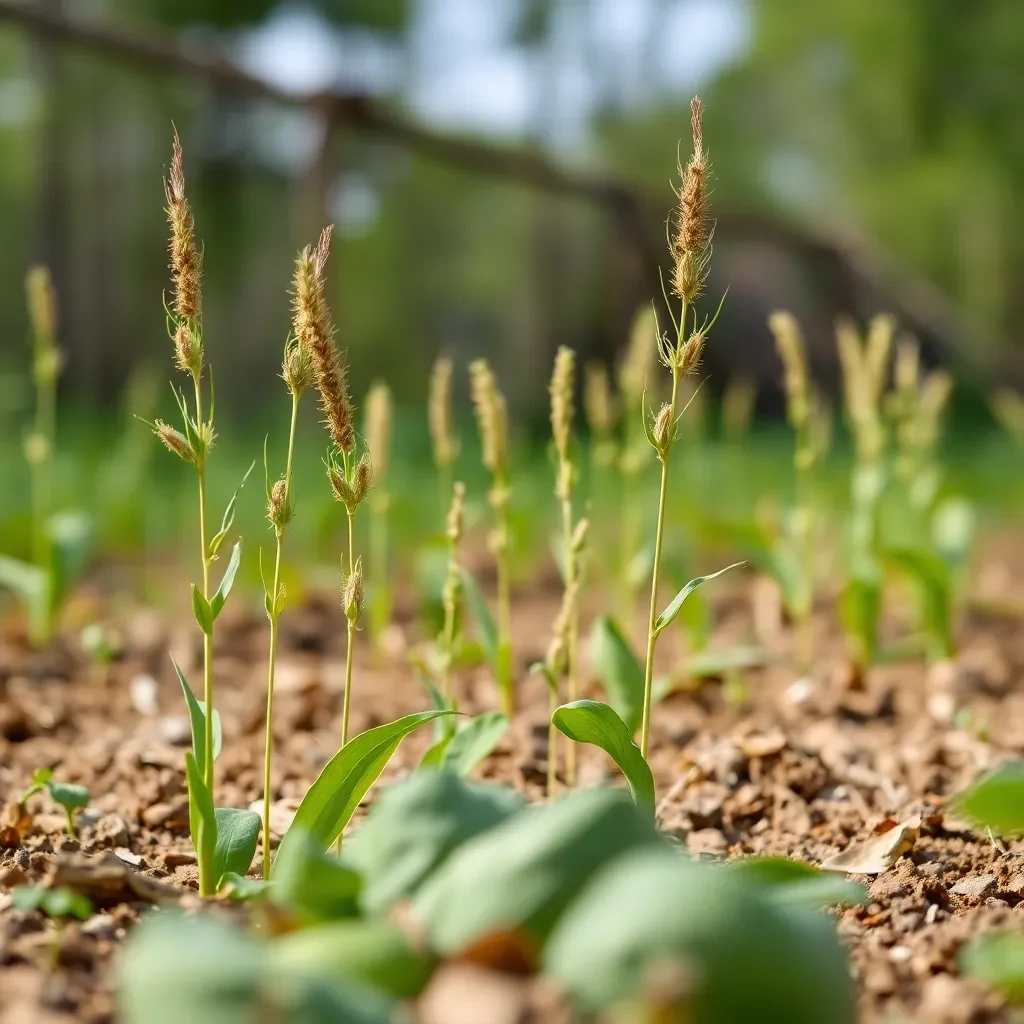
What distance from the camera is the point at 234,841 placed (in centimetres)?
147

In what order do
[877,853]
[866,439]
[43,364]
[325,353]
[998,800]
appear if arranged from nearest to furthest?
1. [998,800]
2. [325,353]
3. [877,853]
4. [43,364]
5. [866,439]

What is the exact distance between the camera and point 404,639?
345cm

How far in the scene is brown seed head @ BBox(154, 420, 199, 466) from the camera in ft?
4.42

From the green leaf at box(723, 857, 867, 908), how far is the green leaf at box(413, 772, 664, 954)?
0.10 m

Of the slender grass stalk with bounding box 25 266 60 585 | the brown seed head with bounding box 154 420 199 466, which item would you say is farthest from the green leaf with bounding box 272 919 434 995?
the slender grass stalk with bounding box 25 266 60 585

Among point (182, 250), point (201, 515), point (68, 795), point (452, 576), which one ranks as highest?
point (182, 250)

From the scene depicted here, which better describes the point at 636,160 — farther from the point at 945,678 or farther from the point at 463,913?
the point at 463,913

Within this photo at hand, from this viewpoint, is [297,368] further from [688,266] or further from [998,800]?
[998,800]

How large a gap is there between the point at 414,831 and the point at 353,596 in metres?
0.38

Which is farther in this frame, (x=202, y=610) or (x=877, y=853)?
(x=877, y=853)

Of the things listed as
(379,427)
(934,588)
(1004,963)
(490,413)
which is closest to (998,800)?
(1004,963)

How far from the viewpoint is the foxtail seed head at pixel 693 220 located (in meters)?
1.30

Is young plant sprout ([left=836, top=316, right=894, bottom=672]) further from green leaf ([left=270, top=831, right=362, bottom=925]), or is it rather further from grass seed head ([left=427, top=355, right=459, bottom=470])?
green leaf ([left=270, top=831, right=362, bottom=925])

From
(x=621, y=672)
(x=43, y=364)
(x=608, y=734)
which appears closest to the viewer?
(x=608, y=734)
